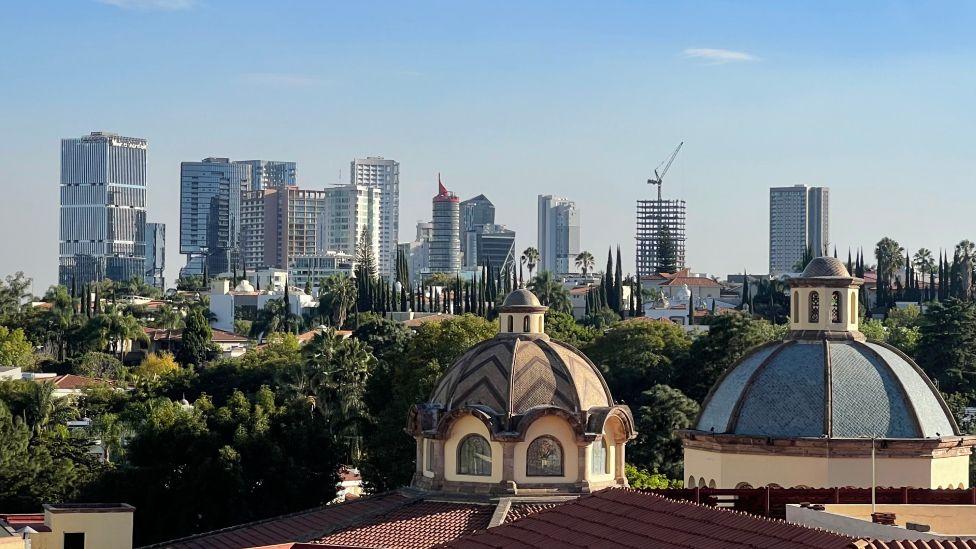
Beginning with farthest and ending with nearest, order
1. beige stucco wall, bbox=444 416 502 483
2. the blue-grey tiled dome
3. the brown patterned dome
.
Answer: the brown patterned dome
beige stucco wall, bbox=444 416 502 483
the blue-grey tiled dome

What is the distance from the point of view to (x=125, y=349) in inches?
6181

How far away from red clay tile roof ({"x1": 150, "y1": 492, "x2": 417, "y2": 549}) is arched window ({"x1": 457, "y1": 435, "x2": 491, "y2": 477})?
1560mm

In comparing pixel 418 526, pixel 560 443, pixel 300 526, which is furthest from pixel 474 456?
pixel 300 526

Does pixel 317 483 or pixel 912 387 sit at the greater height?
pixel 912 387

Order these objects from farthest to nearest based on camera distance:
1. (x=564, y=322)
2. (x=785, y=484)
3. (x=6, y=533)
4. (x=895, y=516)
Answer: (x=564, y=322)
(x=6, y=533)
(x=785, y=484)
(x=895, y=516)

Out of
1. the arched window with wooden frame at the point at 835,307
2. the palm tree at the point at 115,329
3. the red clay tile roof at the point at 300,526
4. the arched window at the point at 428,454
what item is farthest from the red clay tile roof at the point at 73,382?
the arched window with wooden frame at the point at 835,307

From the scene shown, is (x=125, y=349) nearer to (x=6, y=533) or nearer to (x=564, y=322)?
(x=564, y=322)

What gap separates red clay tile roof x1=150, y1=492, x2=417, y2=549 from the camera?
1767 inches

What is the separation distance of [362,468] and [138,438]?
9.86 metres

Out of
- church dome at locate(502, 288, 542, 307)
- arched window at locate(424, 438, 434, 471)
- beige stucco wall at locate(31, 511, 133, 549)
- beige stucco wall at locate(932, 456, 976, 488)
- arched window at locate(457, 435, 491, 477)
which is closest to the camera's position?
beige stucco wall at locate(932, 456, 976, 488)

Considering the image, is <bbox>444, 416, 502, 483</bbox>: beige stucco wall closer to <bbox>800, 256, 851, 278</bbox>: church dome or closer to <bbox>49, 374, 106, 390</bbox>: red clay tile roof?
<bbox>800, 256, 851, 278</bbox>: church dome

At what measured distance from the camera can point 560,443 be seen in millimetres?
44281

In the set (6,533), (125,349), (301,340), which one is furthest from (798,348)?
(125,349)

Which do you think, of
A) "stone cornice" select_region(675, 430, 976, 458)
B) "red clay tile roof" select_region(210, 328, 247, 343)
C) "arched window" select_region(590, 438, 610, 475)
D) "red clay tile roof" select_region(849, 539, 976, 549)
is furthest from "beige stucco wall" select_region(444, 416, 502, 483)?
"red clay tile roof" select_region(210, 328, 247, 343)
